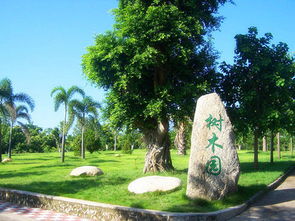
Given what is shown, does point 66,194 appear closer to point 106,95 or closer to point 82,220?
point 82,220

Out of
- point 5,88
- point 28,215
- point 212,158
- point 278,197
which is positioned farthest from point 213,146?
point 5,88

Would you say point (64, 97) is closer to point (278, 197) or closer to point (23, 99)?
point (23, 99)

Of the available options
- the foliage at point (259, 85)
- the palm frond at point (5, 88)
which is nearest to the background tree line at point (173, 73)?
the foliage at point (259, 85)

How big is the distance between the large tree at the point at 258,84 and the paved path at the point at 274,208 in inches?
196

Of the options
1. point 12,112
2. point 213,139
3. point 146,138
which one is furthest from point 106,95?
point 12,112

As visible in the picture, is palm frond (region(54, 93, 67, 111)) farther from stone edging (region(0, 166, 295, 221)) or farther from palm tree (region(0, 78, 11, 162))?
stone edging (region(0, 166, 295, 221))

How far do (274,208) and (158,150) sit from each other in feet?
24.5

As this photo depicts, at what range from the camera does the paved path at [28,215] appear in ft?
28.8

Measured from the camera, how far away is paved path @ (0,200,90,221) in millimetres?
8766

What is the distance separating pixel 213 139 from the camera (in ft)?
30.3

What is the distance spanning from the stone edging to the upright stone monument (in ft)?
2.89

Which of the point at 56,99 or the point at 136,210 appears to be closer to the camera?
the point at 136,210

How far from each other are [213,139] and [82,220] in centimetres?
463

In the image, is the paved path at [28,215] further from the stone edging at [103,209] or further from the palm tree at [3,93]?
the palm tree at [3,93]
